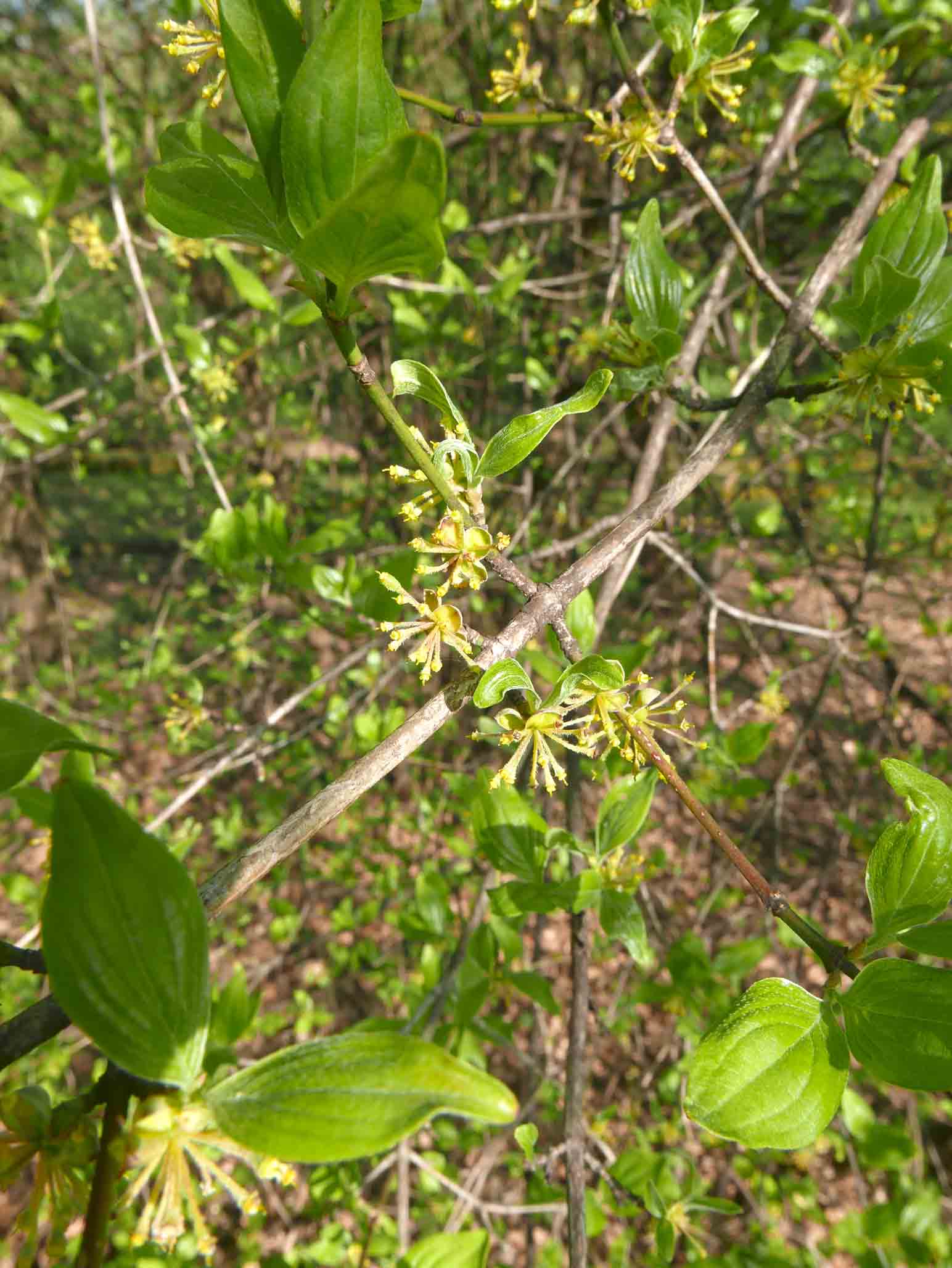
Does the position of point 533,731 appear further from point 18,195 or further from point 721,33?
point 18,195

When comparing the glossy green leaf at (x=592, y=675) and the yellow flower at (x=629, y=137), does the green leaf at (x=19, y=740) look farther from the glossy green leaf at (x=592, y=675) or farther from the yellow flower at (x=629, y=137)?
the yellow flower at (x=629, y=137)

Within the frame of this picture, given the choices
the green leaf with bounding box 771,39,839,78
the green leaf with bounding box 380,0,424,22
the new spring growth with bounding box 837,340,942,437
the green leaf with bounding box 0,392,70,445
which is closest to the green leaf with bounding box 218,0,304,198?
the green leaf with bounding box 380,0,424,22

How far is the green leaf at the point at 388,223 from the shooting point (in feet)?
1.24

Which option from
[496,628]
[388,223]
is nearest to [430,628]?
[388,223]

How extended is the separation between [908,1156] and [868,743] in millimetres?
1815

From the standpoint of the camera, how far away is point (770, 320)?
2516mm

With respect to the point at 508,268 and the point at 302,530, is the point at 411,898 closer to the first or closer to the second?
the point at 302,530

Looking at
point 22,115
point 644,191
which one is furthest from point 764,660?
point 22,115

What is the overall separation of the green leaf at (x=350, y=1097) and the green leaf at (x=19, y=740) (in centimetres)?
23

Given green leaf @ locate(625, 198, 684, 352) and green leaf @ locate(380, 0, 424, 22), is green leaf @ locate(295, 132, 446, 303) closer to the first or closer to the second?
green leaf @ locate(380, 0, 424, 22)

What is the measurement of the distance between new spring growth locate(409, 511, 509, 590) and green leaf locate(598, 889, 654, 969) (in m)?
0.55

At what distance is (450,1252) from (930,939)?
0.70 metres

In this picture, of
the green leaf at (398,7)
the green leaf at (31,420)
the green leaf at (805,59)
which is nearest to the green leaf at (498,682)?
the green leaf at (398,7)

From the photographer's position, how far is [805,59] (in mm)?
1195
